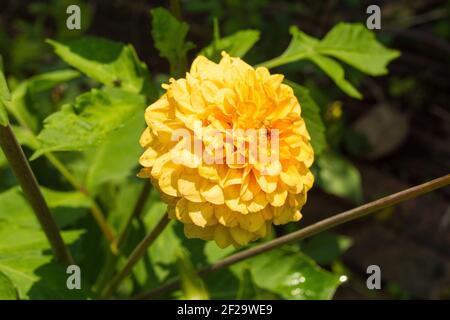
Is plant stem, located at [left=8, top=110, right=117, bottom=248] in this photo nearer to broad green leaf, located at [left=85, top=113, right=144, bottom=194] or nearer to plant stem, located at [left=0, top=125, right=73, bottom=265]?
broad green leaf, located at [left=85, top=113, right=144, bottom=194]

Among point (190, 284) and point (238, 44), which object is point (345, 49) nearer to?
point (238, 44)

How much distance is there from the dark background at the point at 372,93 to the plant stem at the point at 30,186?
49.1 inches

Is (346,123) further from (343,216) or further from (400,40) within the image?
(343,216)

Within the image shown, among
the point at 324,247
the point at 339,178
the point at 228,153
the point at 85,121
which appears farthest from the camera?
the point at 339,178

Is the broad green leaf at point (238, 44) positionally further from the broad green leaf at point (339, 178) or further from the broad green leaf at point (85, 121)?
the broad green leaf at point (339, 178)

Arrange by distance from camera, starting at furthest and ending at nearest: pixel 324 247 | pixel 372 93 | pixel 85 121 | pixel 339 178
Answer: pixel 372 93, pixel 339 178, pixel 324 247, pixel 85 121

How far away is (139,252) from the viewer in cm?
121

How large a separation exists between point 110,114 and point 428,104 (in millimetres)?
2159

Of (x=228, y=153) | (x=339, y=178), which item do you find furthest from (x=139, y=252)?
(x=339, y=178)

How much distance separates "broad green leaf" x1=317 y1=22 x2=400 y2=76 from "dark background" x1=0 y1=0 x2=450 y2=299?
82 centimetres

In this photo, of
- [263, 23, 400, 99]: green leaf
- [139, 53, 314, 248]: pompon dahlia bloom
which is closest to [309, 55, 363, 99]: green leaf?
[263, 23, 400, 99]: green leaf

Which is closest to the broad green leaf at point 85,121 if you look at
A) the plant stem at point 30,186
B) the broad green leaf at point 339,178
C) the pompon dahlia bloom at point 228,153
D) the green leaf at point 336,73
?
the plant stem at point 30,186

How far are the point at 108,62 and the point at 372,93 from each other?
1.99m

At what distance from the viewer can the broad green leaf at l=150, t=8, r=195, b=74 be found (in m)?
1.23
